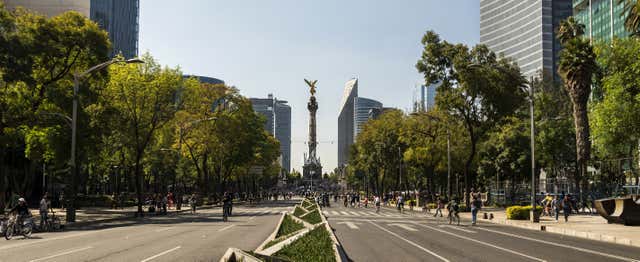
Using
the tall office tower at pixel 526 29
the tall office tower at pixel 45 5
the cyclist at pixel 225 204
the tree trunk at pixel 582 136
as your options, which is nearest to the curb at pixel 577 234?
the tree trunk at pixel 582 136

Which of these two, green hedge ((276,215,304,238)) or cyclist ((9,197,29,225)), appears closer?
green hedge ((276,215,304,238))

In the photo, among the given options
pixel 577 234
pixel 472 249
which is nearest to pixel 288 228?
pixel 472 249

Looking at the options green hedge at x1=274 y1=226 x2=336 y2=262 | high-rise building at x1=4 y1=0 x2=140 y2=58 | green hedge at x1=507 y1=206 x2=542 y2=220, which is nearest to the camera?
green hedge at x1=274 y1=226 x2=336 y2=262

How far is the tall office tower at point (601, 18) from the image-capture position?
104062 millimetres

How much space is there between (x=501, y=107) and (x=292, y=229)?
32.0 metres

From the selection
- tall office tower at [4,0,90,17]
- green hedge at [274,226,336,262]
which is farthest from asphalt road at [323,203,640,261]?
tall office tower at [4,0,90,17]

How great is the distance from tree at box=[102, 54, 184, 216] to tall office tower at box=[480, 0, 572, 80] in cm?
12620

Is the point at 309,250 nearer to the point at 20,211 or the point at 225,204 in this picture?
the point at 20,211

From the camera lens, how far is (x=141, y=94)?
140 feet

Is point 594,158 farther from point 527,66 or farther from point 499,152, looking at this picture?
point 527,66

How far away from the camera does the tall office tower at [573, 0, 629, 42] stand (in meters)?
104

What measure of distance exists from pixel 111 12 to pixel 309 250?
118 meters

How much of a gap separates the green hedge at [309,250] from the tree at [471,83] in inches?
1343

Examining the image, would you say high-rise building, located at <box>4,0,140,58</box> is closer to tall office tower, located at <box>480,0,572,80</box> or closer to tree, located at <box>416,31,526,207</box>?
tree, located at <box>416,31,526,207</box>
